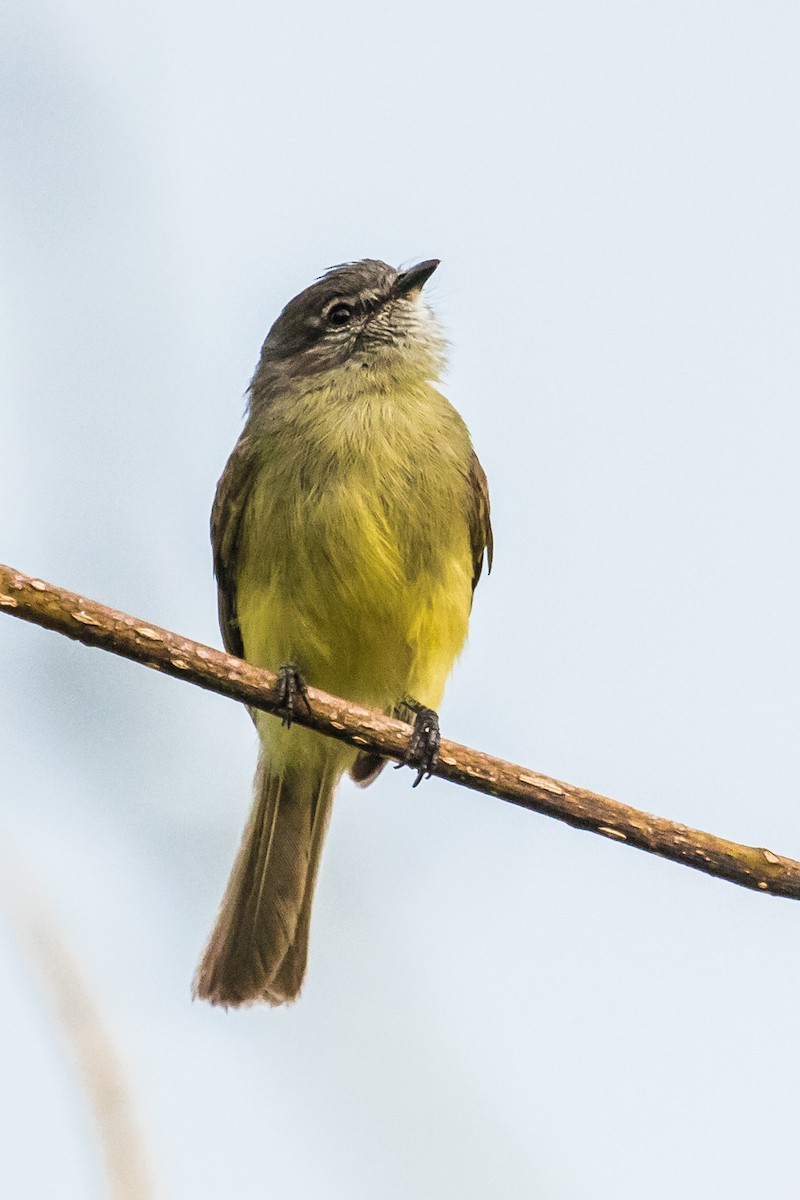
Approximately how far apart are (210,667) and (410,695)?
66.2 inches

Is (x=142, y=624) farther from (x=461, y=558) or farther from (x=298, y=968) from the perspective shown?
(x=298, y=968)

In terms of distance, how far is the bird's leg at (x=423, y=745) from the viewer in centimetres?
421

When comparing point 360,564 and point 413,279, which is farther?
point 413,279

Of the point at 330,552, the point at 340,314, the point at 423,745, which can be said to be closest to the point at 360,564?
the point at 330,552

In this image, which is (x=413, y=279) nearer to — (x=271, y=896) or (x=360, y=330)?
(x=360, y=330)

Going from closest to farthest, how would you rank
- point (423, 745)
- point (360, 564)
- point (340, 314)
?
point (423, 745)
point (360, 564)
point (340, 314)

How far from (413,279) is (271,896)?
260 cm

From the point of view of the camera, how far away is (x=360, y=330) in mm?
5969

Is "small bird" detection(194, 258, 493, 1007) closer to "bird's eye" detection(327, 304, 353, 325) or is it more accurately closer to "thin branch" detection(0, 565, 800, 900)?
"bird's eye" detection(327, 304, 353, 325)

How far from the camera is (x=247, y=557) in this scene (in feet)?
18.1

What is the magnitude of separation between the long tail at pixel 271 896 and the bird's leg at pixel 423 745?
1152 millimetres

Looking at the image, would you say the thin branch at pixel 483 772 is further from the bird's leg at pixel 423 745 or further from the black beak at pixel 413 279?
the black beak at pixel 413 279

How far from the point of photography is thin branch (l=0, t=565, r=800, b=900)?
3.60 m

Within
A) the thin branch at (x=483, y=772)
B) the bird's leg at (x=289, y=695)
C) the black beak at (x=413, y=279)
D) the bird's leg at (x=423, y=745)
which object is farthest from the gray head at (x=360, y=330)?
the thin branch at (x=483, y=772)
